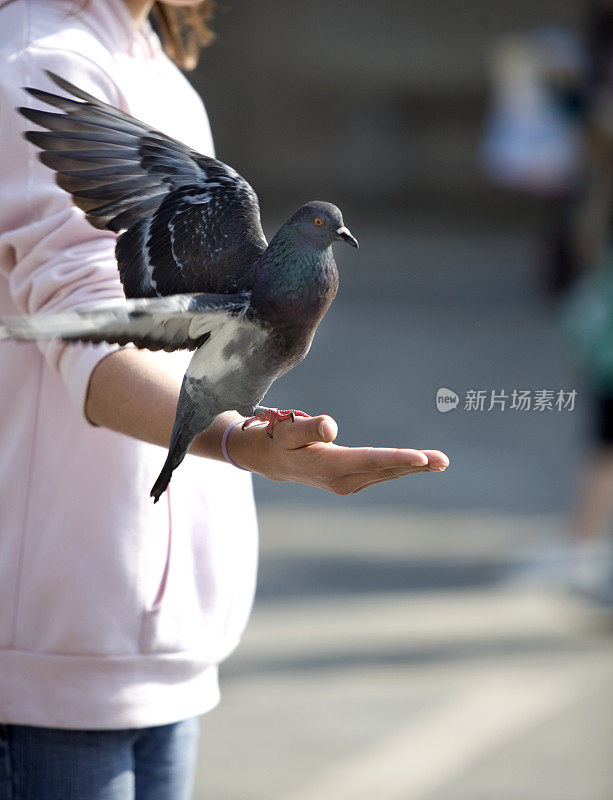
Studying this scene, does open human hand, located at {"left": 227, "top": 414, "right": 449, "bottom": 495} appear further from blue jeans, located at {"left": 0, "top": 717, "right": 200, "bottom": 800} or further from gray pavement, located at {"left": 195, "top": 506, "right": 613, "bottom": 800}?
gray pavement, located at {"left": 195, "top": 506, "right": 613, "bottom": 800}

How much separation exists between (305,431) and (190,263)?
144 mm

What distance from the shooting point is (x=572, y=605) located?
3896 mm

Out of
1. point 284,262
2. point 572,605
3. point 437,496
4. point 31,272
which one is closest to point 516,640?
point 572,605

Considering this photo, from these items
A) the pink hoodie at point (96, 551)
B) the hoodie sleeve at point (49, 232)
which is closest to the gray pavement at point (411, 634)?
the pink hoodie at point (96, 551)

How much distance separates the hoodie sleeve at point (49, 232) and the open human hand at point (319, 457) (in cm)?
18

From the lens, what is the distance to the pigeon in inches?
27.3

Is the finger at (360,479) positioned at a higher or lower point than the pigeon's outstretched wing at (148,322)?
lower

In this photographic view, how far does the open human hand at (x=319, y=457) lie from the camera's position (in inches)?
31.5

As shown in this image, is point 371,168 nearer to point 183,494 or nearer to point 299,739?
point 299,739

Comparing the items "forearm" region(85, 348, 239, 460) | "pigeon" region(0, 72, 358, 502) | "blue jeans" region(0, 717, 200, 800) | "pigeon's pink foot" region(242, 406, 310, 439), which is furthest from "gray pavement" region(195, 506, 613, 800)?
→ "pigeon" region(0, 72, 358, 502)

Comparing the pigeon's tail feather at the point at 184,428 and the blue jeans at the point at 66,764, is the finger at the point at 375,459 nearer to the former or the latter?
the pigeon's tail feather at the point at 184,428

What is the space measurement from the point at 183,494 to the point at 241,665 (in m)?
2.38

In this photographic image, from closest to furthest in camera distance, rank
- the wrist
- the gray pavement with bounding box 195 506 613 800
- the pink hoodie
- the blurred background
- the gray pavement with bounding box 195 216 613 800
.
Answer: the wrist, the blurred background, the pink hoodie, the gray pavement with bounding box 195 216 613 800, the gray pavement with bounding box 195 506 613 800

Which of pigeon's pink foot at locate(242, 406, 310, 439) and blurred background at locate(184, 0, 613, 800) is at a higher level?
pigeon's pink foot at locate(242, 406, 310, 439)
